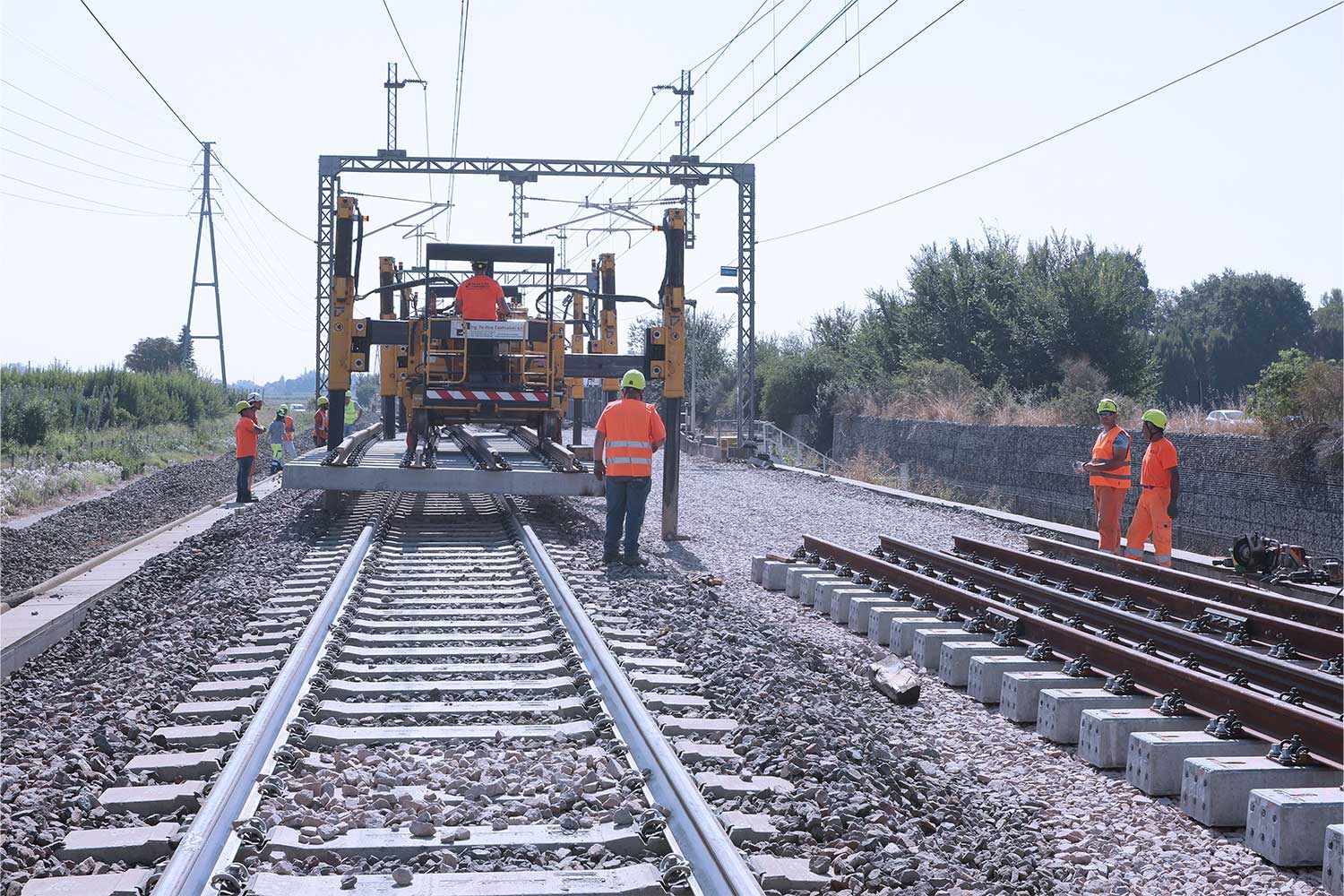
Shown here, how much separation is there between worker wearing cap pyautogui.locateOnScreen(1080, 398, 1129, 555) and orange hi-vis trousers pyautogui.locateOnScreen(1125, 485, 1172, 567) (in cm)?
60

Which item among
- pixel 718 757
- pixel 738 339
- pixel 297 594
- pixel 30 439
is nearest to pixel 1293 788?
pixel 718 757

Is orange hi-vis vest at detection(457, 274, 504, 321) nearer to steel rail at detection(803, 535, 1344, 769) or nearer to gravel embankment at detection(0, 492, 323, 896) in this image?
gravel embankment at detection(0, 492, 323, 896)

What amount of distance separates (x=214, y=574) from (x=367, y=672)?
503 cm

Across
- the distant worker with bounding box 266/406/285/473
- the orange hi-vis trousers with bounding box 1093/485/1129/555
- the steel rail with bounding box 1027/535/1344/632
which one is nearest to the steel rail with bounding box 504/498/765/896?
the steel rail with bounding box 1027/535/1344/632

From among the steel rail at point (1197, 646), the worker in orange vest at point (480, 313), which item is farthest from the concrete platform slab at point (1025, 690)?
the worker in orange vest at point (480, 313)

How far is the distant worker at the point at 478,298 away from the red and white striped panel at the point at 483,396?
946mm

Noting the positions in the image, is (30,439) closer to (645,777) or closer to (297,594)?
(297,594)

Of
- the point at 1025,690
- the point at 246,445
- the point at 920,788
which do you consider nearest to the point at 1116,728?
the point at 1025,690

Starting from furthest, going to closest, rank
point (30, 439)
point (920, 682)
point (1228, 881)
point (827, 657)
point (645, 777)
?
point (30, 439) < point (827, 657) < point (920, 682) < point (645, 777) < point (1228, 881)

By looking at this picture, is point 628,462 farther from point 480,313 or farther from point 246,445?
point 246,445

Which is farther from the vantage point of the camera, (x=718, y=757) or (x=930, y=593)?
(x=930, y=593)

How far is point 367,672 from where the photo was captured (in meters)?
6.39

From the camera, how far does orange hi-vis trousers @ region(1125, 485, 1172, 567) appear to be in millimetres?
11047

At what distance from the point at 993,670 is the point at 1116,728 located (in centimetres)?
128
